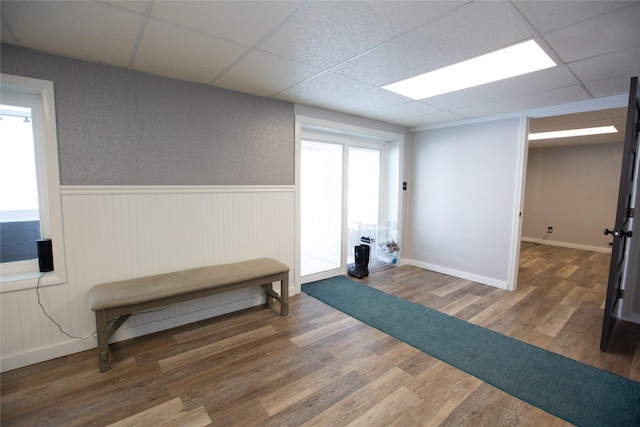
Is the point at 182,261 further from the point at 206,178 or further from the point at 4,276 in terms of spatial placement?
the point at 4,276

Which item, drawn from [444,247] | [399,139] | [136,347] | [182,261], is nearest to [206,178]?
[182,261]

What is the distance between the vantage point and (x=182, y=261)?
281cm

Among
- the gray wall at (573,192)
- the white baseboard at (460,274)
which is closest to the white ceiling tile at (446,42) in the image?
the white baseboard at (460,274)

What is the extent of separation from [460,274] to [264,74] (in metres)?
3.81

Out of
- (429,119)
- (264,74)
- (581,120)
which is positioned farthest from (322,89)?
(581,120)

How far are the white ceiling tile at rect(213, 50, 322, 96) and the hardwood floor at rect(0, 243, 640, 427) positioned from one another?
2.31m

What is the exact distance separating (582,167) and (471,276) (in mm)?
4269

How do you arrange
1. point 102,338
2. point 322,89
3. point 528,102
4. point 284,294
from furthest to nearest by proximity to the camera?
point 528,102 < point 284,294 < point 322,89 < point 102,338

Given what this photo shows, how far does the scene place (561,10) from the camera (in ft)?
5.07

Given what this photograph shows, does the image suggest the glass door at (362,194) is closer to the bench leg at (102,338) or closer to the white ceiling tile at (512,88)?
the white ceiling tile at (512,88)

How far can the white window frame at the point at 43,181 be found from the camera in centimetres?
213

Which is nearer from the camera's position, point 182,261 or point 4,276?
point 4,276

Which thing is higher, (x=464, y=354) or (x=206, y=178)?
(x=206, y=178)

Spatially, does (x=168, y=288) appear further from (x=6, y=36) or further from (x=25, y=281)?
(x=6, y=36)
